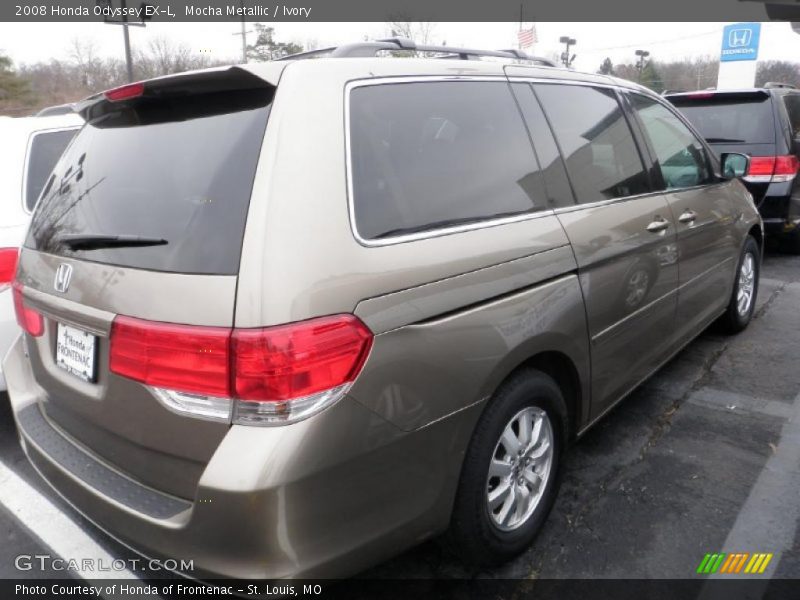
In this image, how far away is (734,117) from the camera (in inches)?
265

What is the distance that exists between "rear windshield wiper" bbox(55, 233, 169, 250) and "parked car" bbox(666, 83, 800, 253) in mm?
6473

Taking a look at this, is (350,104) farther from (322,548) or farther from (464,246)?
(322,548)

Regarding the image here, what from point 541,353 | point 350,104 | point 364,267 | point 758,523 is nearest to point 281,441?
point 364,267

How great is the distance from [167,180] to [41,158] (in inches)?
95.7

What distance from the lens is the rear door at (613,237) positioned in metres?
2.61

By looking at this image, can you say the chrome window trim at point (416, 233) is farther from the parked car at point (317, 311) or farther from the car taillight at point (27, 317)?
the car taillight at point (27, 317)

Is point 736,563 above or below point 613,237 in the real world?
below

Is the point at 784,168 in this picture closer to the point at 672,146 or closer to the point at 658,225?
the point at 672,146

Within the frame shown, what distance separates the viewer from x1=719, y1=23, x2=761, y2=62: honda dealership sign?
21.0 meters

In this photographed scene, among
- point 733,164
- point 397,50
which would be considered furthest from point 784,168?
point 397,50

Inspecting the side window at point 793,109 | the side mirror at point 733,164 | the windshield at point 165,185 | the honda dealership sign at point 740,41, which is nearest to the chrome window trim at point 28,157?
the windshield at point 165,185

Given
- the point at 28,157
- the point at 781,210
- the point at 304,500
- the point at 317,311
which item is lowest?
the point at 781,210

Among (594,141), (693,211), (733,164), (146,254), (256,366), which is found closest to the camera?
(256,366)

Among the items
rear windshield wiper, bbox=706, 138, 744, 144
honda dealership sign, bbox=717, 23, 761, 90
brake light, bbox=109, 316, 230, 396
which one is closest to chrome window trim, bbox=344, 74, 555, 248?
brake light, bbox=109, 316, 230, 396
